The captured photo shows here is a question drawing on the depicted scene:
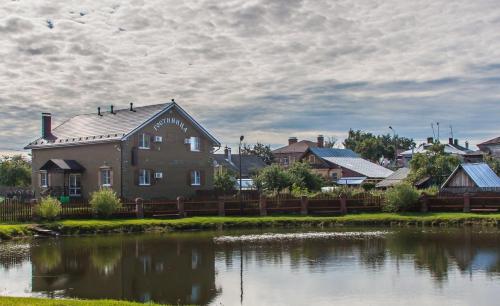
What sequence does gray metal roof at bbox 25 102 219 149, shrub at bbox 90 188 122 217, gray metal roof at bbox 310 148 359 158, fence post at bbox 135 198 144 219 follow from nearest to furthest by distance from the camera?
shrub at bbox 90 188 122 217
fence post at bbox 135 198 144 219
gray metal roof at bbox 25 102 219 149
gray metal roof at bbox 310 148 359 158

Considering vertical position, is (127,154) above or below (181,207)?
above

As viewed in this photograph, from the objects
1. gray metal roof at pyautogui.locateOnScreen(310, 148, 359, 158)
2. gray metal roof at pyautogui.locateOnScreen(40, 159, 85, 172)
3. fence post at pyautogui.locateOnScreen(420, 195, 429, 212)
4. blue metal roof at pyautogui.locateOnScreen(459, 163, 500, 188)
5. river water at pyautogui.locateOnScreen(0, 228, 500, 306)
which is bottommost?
river water at pyautogui.locateOnScreen(0, 228, 500, 306)

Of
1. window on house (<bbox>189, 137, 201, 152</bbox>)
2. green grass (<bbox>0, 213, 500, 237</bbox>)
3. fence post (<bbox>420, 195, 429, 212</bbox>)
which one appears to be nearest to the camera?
green grass (<bbox>0, 213, 500, 237</bbox>)

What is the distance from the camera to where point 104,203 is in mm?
36469

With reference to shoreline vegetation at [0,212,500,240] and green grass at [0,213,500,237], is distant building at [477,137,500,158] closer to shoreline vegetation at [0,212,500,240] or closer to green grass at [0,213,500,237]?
shoreline vegetation at [0,212,500,240]

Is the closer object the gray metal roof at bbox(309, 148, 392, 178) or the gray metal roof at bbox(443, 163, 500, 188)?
the gray metal roof at bbox(443, 163, 500, 188)

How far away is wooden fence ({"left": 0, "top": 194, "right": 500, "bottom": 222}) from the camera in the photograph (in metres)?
38.2

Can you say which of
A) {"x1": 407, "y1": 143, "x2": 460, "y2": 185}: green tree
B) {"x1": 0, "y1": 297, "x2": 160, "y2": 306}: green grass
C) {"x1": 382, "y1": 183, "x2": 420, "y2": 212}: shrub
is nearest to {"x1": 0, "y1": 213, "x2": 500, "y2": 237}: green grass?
{"x1": 382, "y1": 183, "x2": 420, "y2": 212}: shrub

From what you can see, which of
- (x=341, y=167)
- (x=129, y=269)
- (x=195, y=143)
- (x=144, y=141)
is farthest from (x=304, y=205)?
(x=341, y=167)

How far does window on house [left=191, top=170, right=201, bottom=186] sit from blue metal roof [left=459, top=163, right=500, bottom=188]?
20.3m

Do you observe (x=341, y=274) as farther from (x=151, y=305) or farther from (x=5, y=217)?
(x=5, y=217)

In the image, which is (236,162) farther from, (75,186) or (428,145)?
(75,186)

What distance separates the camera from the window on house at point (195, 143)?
4872 cm

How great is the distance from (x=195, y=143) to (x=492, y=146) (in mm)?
59893
